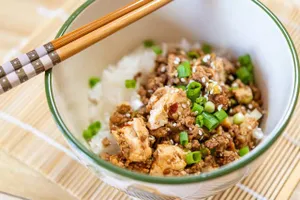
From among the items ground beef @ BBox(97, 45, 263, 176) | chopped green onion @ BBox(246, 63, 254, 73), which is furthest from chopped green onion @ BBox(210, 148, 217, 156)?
chopped green onion @ BBox(246, 63, 254, 73)

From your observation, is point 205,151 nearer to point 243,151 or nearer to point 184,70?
point 243,151

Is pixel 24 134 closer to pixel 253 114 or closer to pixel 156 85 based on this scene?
pixel 156 85

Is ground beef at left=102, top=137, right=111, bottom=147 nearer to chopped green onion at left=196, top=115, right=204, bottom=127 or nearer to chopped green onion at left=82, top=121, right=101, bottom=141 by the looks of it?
chopped green onion at left=82, top=121, right=101, bottom=141

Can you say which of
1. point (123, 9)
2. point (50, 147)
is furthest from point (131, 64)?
point (50, 147)

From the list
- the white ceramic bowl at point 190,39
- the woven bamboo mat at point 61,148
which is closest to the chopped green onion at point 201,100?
the white ceramic bowl at point 190,39

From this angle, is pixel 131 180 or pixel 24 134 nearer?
pixel 131 180

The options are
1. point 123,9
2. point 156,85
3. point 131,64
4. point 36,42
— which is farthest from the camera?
point 36,42

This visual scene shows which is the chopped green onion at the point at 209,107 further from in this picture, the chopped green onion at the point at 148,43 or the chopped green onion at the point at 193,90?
the chopped green onion at the point at 148,43

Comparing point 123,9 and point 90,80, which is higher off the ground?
point 123,9
